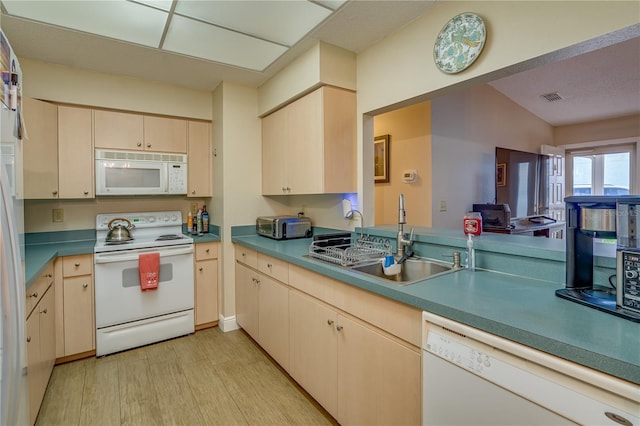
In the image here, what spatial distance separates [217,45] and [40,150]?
1645mm

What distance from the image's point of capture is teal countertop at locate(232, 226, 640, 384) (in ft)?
2.65

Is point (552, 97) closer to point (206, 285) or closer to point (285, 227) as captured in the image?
point (285, 227)

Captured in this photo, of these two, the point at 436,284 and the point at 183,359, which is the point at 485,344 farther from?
the point at 183,359

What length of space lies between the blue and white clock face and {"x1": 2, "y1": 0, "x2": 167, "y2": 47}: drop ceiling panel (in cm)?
169

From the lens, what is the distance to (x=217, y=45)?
2.32 m

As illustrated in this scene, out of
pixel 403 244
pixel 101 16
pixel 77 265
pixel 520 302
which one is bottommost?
pixel 77 265

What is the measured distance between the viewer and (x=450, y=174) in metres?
3.41

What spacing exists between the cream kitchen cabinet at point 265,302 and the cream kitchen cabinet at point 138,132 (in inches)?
51.3

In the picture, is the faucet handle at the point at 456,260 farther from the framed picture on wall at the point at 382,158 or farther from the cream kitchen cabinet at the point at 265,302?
the framed picture on wall at the point at 382,158

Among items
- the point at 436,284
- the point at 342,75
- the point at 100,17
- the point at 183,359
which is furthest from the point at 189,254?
the point at 436,284

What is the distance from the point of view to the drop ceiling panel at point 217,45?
2.10 metres

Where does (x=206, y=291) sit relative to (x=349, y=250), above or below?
below

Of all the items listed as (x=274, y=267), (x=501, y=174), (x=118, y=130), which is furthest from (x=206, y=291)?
(x=501, y=174)

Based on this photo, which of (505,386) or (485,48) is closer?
(505,386)
